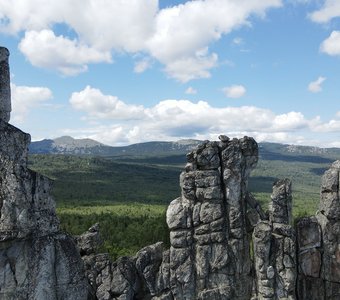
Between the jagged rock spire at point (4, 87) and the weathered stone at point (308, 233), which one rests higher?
the jagged rock spire at point (4, 87)

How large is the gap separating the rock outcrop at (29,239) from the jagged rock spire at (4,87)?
2144 millimetres

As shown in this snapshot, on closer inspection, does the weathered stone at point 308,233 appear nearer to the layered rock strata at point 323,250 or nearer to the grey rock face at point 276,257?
the layered rock strata at point 323,250

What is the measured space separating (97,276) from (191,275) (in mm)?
9290

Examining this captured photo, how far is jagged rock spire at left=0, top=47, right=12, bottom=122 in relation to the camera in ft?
115

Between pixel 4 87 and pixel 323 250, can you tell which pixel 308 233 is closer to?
pixel 323 250

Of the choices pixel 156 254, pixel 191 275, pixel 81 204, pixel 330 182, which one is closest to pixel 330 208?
pixel 330 182

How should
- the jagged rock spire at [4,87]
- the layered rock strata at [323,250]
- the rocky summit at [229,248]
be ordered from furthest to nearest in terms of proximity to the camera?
the layered rock strata at [323,250], the rocky summit at [229,248], the jagged rock spire at [4,87]

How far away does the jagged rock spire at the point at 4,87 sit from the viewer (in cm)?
3516

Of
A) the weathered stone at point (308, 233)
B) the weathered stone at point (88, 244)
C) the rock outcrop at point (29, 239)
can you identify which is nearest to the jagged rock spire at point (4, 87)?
the rock outcrop at point (29, 239)

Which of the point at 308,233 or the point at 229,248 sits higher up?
the point at 308,233

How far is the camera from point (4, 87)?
35312mm

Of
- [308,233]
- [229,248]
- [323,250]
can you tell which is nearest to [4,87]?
[229,248]

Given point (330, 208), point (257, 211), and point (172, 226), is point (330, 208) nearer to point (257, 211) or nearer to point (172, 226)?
point (257, 211)

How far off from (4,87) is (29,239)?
13.4 meters
